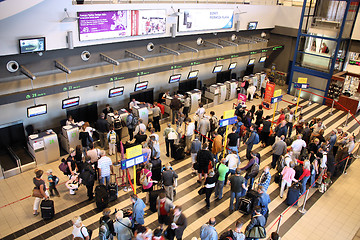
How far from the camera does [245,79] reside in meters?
19.6

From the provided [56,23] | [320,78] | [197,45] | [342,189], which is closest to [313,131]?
[342,189]

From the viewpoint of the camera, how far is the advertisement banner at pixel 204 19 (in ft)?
50.2

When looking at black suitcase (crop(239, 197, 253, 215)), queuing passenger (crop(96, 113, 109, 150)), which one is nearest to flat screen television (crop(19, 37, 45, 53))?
queuing passenger (crop(96, 113, 109, 150))

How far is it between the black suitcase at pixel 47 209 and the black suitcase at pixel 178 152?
A: 4858 mm

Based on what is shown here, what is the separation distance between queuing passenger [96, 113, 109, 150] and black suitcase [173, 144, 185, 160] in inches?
115

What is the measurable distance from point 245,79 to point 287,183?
10967mm

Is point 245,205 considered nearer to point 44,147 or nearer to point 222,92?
point 44,147

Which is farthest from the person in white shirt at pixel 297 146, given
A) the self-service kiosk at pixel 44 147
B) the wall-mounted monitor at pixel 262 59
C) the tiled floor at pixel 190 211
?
the wall-mounted monitor at pixel 262 59

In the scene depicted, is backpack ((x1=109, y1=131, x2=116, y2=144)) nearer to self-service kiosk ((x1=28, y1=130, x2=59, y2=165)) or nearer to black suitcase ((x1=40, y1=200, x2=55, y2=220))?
self-service kiosk ((x1=28, y1=130, x2=59, y2=165))

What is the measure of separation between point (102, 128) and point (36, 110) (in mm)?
2576

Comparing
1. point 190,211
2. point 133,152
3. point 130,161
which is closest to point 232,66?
point 190,211

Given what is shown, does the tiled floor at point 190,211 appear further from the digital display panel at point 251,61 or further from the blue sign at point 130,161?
the digital display panel at point 251,61

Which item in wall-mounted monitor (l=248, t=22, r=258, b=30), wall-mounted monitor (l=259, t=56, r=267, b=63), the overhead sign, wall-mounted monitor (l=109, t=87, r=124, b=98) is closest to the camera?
the overhead sign

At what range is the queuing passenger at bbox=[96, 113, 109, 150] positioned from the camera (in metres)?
12.3
